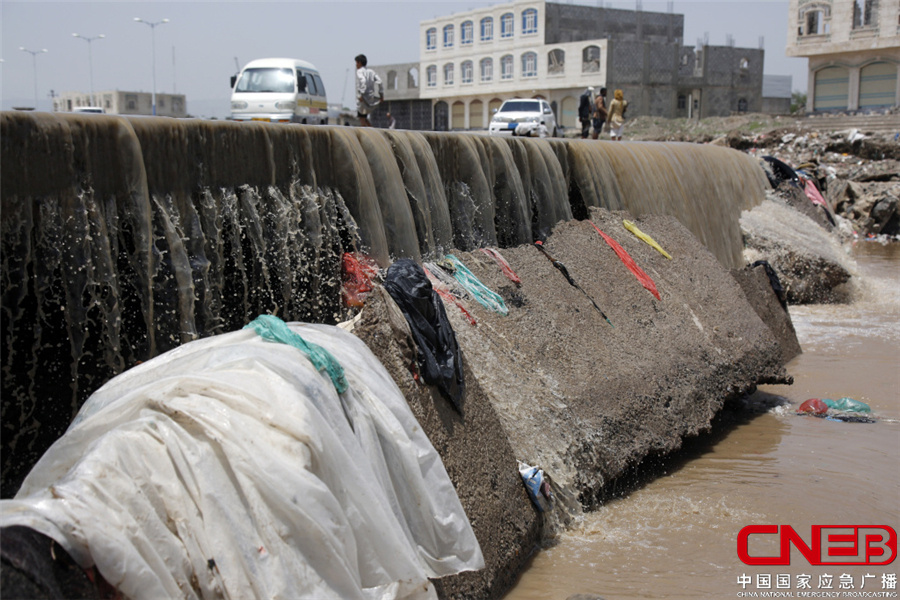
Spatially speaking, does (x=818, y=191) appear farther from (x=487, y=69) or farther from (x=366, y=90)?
(x=487, y=69)

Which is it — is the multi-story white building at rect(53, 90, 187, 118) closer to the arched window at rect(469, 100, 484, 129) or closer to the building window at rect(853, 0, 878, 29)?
the arched window at rect(469, 100, 484, 129)

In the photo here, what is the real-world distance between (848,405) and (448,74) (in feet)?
155

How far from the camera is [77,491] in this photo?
2266 millimetres

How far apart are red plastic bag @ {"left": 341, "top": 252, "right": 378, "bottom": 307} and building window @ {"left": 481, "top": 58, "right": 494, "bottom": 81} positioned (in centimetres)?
4648

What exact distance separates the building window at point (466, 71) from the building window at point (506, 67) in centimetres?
211

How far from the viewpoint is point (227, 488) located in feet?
8.20

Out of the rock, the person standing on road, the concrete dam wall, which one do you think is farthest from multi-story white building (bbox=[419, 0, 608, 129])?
the concrete dam wall

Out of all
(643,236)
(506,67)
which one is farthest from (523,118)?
(506,67)

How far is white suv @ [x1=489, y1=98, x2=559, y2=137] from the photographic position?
2167cm

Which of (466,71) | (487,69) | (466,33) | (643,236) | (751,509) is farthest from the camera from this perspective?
(466,33)

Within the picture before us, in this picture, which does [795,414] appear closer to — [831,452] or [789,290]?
[831,452]

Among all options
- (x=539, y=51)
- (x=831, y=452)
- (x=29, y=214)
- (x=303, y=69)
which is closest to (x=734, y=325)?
(x=831, y=452)

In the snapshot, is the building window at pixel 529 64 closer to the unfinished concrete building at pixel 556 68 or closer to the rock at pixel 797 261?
the unfinished concrete building at pixel 556 68

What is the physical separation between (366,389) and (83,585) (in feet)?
4.85
